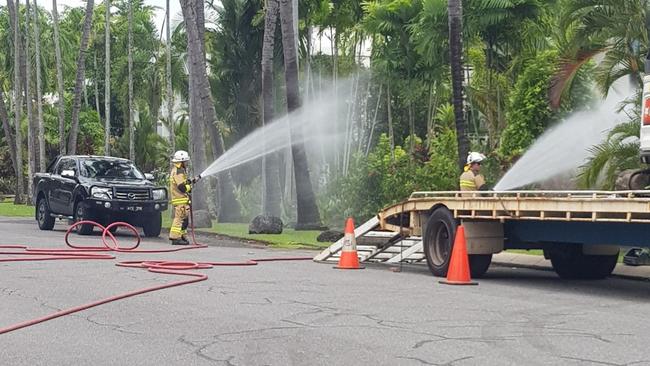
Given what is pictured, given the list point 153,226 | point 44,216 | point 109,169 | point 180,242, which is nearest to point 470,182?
point 180,242

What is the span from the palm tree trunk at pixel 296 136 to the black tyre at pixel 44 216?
6.28 meters

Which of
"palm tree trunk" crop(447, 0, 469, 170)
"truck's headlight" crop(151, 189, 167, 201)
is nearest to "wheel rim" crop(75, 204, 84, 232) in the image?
"truck's headlight" crop(151, 189, 167, 201)

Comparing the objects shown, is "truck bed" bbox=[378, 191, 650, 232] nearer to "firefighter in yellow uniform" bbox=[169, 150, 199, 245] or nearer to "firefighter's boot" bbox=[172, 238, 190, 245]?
"firefighter in yellow uniform" bbox=[169, 150, 199, 245]

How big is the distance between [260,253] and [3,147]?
46.5 meters

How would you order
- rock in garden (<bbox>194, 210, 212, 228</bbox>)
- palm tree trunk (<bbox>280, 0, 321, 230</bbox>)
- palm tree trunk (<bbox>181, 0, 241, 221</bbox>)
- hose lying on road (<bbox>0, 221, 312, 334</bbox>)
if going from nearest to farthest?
hose lying on road (<bbox>0, 221, 312, 334</bbox>), palm tree trunk (<bbox>280, 0, 321, 230</bbox>), rock in garden (<bbox>194, 210, 212, 228</bbox>), palm tree trunk (<bbox>181, 0, 241, 221</bbox>)

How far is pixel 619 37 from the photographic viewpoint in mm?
21703

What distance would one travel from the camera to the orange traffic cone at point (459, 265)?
47.8ft

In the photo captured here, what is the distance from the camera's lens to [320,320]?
10.8 meters

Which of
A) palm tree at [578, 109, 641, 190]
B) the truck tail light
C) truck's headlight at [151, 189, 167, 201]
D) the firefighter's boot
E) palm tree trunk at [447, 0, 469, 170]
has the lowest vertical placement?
the firefighter's boot

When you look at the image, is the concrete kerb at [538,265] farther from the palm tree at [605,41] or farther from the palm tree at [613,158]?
the palm tree at [605,41]

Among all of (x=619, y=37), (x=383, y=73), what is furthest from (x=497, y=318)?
(x=383, y=73)

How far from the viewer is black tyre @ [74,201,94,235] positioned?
25.1 metres

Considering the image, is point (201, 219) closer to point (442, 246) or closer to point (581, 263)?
point (442, 246)

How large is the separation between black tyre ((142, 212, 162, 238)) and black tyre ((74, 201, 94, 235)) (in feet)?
4.22
